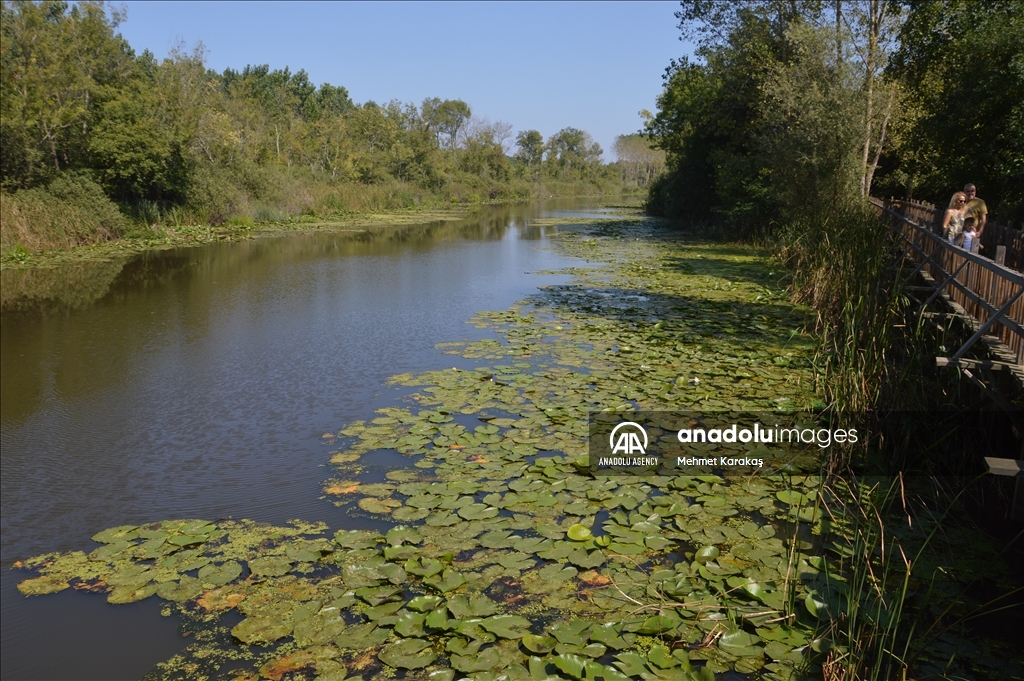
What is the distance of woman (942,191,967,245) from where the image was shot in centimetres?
868

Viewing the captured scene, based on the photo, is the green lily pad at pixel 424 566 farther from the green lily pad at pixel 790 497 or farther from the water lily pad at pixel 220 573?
the green lily pad at pixel 790 497

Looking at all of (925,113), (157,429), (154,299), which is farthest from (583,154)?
(157,429)

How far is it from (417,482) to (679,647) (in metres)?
2.28

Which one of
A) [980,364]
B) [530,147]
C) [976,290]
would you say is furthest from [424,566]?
[530,147]

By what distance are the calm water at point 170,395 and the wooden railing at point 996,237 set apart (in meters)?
5.62

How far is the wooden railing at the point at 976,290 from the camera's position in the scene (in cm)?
447

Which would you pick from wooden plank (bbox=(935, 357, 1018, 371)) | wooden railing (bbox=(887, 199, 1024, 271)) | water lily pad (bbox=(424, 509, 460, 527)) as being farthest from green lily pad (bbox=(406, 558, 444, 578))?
wooden railing (bbox=(887, 199, 1024, 271))

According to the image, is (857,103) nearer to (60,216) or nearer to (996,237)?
(996,237)

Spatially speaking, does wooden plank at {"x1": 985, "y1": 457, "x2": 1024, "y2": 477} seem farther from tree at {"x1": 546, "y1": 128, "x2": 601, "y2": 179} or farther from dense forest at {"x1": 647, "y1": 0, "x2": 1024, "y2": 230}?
tree at {"x1": 546, "y1": 128, "x2": 601, "y2": 179}

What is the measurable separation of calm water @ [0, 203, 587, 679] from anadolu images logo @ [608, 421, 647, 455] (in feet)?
6.68

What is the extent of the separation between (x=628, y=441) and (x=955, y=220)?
5855mm

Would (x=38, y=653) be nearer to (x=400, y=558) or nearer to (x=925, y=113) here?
(x=400, y=558)

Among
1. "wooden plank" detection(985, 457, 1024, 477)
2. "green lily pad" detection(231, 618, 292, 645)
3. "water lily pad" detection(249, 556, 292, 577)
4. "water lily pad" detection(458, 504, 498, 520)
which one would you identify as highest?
"wooden plank" detection(985, 457, 1024, 477)

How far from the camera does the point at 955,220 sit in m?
8.80
